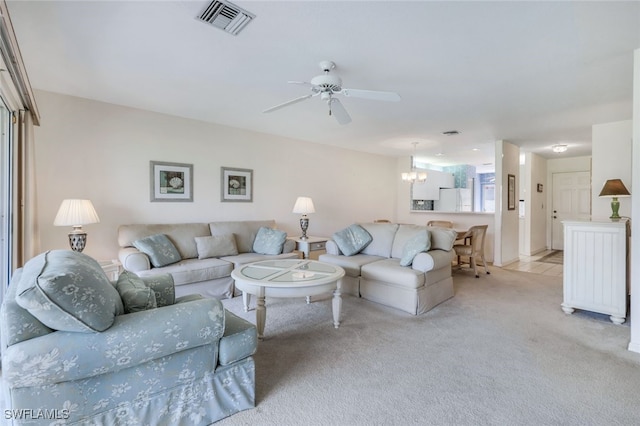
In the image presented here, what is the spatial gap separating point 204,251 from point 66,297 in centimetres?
270

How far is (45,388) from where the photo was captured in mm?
1271

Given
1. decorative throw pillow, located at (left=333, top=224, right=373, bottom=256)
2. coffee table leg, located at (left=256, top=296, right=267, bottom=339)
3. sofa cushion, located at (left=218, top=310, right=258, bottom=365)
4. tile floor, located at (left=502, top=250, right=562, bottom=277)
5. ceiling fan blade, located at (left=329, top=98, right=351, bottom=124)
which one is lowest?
tile floor, located at (left=502, top=250, right=562, bottom=277)

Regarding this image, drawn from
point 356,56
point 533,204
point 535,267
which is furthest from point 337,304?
point 533,204

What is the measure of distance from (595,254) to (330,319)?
9.02 ft

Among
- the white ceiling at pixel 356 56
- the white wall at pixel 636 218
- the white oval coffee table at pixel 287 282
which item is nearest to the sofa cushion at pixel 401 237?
the white oval coffee table at pixel 287 282

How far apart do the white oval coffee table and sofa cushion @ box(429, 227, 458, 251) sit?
146 centimetres

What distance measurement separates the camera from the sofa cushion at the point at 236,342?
1.67 metres

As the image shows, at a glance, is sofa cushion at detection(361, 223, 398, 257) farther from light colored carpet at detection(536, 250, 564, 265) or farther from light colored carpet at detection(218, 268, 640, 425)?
light colored carpet at detection(536, 250, 564, 265)

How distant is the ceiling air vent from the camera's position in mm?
1901

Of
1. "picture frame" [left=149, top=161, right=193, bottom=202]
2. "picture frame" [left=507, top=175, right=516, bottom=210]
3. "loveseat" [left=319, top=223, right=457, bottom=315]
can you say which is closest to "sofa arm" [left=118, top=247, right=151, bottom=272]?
"picture frame" [left=149, top=161, right=193, bottom=202]

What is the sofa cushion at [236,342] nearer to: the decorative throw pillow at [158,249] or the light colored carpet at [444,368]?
the light colored carpet at [444,368]

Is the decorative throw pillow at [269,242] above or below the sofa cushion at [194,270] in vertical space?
above

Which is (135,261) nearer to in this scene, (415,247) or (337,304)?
→ (337,304)

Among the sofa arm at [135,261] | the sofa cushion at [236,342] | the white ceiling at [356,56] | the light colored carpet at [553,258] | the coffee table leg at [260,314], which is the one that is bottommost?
the light colored carpet at [553,258]
